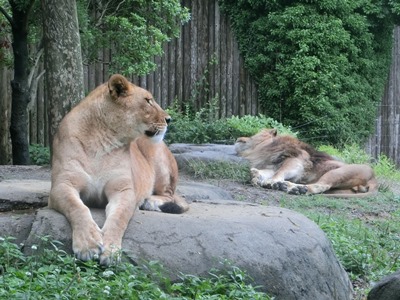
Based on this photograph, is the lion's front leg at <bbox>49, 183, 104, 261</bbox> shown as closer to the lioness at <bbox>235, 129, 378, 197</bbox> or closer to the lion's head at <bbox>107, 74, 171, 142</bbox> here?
the lion's head at <bbox>107, 74, 171, 142</bbox>

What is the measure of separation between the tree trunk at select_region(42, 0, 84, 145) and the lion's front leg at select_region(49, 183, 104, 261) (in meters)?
4.39

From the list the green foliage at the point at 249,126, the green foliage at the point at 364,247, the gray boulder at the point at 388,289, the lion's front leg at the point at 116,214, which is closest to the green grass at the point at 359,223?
the green foliage at the point at 364,247

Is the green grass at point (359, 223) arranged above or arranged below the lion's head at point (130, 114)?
below

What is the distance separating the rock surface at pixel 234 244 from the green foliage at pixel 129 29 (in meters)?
8.66

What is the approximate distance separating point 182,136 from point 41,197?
8491mm

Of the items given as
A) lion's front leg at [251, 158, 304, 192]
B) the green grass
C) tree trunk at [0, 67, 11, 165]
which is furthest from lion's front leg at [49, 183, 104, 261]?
Result: tree trunk at [0, 67, 11, 165]

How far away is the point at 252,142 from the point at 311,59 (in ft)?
22.8

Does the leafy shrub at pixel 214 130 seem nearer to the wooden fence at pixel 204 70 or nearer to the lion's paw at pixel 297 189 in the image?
the wooden fence at pixel 204 70

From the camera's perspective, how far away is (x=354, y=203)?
11281 millimetres

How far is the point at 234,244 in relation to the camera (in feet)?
19.8

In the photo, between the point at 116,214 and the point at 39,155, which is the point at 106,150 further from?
the point at 39,155

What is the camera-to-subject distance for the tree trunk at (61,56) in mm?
10312

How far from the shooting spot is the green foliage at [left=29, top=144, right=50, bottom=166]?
15.2 metres

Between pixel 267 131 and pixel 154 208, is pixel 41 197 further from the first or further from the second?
pixel 267 131
